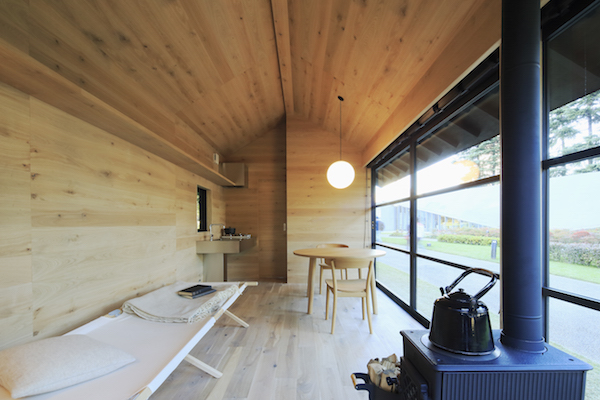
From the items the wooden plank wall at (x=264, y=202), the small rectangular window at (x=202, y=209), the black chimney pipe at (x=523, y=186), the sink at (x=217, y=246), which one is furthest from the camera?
the wooden plank wall at (x=264, y=202)

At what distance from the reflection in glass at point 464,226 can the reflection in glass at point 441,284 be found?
11 centimetres

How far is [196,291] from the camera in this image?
7.74 ft

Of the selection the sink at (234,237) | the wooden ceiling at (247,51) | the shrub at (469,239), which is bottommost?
the sink at (234,237)

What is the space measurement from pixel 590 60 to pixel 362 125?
9.27 ft

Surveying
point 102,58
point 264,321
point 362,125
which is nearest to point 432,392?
point 264,321

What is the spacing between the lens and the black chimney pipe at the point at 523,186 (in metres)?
1.00

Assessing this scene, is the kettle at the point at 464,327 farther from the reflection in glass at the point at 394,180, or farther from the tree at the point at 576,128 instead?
the reflection in glass at the point at 394,180

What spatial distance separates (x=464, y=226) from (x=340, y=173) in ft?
6.05

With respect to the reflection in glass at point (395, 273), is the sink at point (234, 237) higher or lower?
higher

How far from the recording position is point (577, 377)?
875mm

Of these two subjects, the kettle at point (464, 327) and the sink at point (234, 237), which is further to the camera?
the sink at point (234, 237)

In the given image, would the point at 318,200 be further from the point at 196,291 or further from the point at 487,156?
the point at 487,156

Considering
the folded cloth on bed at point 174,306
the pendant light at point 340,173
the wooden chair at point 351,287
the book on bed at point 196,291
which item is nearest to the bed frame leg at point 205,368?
the folded cloth on bed at point 174,306

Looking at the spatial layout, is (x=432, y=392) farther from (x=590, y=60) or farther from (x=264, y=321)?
(x=264, y=321)
